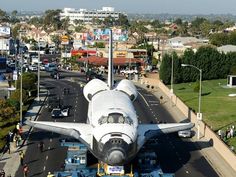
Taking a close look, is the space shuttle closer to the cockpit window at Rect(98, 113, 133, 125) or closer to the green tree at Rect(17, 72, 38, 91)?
the cockpit window at Rect(98, 113, 133, 125)

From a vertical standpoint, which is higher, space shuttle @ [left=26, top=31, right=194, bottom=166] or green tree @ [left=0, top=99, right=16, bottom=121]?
space shuttle @ [left=26, top=31, right=194, bottom=166]

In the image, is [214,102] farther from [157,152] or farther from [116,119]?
[116,119]

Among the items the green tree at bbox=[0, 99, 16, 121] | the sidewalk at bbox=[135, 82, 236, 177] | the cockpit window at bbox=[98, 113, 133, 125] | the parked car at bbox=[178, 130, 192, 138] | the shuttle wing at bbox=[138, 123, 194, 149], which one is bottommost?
the sidewalk at bbox=[135, 82, 236, 177]

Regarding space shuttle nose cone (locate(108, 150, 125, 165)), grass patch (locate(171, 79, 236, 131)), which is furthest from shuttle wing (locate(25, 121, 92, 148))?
grass patch (locate(171, 79, 236, 131))

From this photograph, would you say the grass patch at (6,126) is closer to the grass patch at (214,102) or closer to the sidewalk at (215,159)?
the sidewalk at (215,159)

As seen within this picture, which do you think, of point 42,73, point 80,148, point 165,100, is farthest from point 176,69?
point 80,148

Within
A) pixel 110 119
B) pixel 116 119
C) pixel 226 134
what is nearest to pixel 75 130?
pixel 110 119
